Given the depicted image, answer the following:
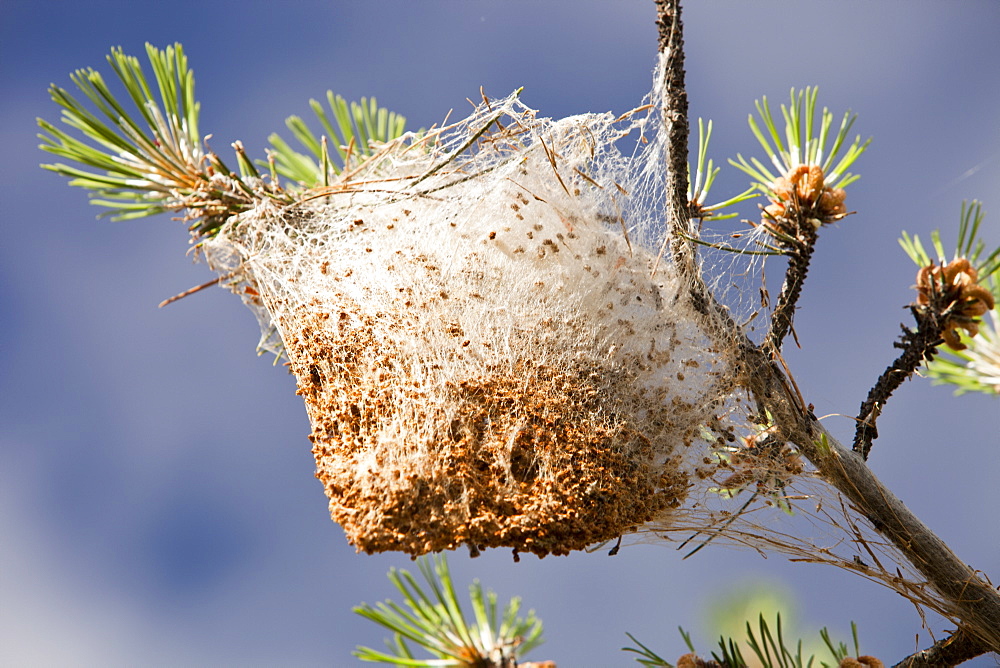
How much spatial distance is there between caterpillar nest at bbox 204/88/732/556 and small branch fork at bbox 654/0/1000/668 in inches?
2.2

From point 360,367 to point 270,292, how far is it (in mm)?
294

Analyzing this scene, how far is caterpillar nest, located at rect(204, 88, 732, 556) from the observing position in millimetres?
1271

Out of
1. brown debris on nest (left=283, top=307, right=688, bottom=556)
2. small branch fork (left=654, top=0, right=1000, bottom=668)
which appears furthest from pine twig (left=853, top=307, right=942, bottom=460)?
brown debris on nest (left=283, top=307, right=688, bottom=556)

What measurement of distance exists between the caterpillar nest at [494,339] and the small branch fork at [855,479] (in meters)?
0.06

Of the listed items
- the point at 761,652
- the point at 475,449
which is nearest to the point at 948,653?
the point at 761,652

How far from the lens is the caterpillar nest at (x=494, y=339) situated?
4.17 feet

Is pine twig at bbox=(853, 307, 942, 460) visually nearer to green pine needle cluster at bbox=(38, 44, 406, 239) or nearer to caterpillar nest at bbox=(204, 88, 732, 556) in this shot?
caterpillar nest at bbox=(204, 88, 732, 556)

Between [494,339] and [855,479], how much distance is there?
2.55ft

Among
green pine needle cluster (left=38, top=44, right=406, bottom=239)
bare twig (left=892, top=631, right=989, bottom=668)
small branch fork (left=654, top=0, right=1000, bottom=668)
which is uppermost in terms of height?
green pine needle cluster (left=38, top=44, right=406, bottom=239)

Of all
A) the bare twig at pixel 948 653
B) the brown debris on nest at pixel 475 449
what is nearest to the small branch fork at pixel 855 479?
the bare twig at pixel 948 653

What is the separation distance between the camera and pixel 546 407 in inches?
53.0

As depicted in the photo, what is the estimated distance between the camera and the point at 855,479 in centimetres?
150

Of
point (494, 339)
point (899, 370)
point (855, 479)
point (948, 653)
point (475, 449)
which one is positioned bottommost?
point (948, 653)

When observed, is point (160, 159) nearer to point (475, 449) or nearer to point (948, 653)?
point (475, 449)
